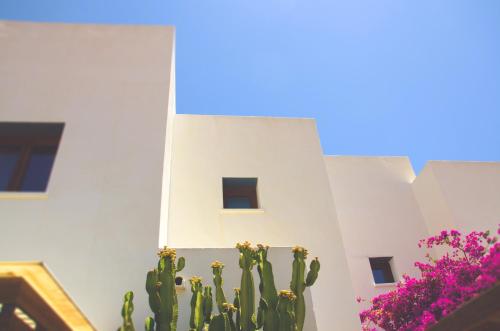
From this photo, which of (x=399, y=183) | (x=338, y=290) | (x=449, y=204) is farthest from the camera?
(x=399, y=183)

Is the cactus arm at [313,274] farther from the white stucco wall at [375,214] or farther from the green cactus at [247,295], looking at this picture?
the white stucco wall at [375,214]

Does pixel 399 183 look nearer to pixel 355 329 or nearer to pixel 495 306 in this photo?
pixel 355 329

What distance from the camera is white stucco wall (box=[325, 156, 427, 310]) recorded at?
1112 cm

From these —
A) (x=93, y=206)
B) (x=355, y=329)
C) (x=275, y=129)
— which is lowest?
(x=355, y=329)

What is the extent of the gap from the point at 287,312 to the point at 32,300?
3.01m

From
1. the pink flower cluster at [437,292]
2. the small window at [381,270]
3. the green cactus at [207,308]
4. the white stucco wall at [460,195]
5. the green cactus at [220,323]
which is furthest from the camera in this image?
the white stucco wall at [460,195]

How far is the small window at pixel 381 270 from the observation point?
1106 centimetres

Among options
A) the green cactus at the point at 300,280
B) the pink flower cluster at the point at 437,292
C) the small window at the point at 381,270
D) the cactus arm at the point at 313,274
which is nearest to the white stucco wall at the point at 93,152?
the green cactus at the point at 300,280

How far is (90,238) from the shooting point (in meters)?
6.12

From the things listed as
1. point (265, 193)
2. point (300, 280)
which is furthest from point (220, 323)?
point (265, 193)

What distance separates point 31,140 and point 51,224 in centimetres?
224

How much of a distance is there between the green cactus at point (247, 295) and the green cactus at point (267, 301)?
0.11 meters

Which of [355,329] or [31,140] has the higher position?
[31,140]

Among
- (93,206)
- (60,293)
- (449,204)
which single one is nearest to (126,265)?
(93,206)
